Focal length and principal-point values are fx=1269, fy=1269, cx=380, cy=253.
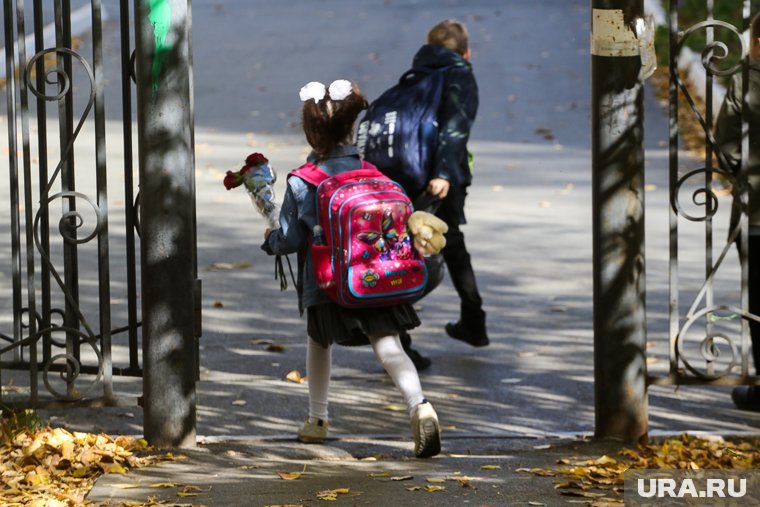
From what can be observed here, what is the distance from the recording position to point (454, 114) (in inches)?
257

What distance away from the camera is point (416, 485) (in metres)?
4.39

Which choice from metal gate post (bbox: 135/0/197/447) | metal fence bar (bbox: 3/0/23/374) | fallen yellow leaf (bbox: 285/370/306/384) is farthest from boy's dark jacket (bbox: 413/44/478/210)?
metal fence bar (bbox: 3/0/23/374)

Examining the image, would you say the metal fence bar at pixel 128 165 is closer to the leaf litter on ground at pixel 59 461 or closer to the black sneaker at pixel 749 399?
the leaf litter on ground at pixel 59 461

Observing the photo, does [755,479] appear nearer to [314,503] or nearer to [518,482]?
[518,482]

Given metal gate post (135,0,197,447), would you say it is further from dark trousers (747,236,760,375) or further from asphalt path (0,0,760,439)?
dark trousers (747,236,760,375)

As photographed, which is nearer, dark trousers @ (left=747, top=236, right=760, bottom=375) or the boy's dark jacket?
dark trousers @ (left=747, top=236, right=760, bottom=375)

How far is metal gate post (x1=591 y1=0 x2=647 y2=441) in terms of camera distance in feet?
16.3

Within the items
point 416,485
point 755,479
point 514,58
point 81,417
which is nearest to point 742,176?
point 755,479

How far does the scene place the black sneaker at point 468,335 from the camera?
7.15 metres

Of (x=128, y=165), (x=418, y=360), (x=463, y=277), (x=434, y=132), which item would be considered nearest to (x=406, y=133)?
(x=434, y=132)

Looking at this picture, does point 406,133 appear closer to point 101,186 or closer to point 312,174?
point 312,174

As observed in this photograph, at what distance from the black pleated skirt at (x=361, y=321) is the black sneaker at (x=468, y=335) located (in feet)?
6.43

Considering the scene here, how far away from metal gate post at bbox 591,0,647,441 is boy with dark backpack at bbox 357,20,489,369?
1.46 metres

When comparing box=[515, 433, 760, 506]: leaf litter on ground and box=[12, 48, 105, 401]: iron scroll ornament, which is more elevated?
box=[12, 48, 105, 401]: iron scroll ornament
